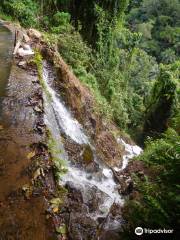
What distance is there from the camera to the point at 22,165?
4531mm

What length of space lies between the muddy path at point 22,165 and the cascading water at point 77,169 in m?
0.44

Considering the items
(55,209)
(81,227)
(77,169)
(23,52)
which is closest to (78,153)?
(77,169)

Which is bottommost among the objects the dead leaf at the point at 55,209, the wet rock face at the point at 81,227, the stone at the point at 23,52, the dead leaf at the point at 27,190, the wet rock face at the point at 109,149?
the wet rock face at the point at 109,149

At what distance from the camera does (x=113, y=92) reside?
1149 centimetres

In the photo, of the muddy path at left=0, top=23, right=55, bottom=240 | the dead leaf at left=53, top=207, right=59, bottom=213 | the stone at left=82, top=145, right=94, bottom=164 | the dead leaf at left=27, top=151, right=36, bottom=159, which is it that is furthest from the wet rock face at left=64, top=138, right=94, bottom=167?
the dead leaf at left=53, top=207, right=59, bottom=213

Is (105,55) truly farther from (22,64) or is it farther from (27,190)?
(27,190)

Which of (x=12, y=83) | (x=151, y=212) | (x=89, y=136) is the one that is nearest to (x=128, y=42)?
(x=89, y=136)

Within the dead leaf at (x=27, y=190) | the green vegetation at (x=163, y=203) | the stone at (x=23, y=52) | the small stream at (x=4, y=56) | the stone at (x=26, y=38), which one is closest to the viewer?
the green vegetation at (x=163, y=203)

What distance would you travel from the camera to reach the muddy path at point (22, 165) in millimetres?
3832

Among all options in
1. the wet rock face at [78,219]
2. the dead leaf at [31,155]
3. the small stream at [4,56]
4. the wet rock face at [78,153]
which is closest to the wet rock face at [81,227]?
the wet rock face at [78,219]

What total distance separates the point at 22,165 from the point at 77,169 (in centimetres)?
179

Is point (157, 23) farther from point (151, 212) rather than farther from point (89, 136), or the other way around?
point (151, 212)

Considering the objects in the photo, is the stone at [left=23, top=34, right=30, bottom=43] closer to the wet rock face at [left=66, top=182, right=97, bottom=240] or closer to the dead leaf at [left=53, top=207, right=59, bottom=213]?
the wet rock face at [left=66, top=182, right=97, bottom=240]

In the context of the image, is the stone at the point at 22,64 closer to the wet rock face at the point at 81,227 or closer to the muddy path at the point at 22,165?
the muddy path at the point at 22,165
